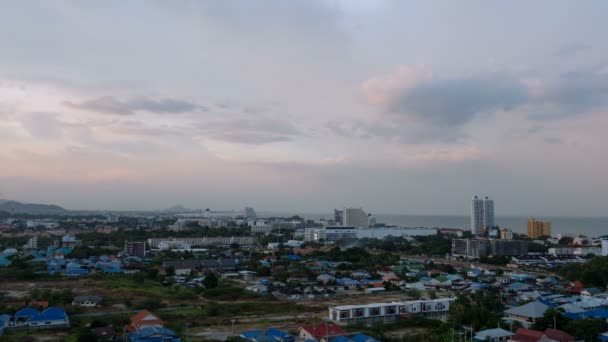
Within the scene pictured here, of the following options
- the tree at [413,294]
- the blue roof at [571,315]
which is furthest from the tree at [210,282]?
the blue roof at [571,315]

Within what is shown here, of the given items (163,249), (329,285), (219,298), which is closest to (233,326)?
(219,298)

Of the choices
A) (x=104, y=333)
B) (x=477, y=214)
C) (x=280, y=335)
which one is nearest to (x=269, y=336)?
(x=280, y=335)

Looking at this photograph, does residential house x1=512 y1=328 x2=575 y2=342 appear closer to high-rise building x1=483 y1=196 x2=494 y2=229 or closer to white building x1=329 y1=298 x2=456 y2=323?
white building x1=329 y1=298 x2=456 y2=323

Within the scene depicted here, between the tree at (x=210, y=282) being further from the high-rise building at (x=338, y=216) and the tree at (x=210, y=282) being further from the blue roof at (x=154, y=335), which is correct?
the high-rise building at (x=338, y=216)

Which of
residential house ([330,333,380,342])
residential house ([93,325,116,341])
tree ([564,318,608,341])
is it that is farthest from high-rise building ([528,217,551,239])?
residential house ([93,325,116,341])

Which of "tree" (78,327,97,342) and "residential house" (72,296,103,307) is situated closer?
"tree" (78,327,97,342)

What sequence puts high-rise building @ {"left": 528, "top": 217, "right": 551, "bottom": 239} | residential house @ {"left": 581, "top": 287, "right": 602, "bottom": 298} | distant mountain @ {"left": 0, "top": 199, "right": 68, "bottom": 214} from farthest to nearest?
1. distant mountain @ {"left": 0, "top": 199, "right": 68, "bottom": 214}
2. high-rise building @ {"left": 528, "top": 217, "right": 551, "bottom": 239}
3. residential house @ {"left": 581, "top": 287, "right": 602, "bottom": 298}

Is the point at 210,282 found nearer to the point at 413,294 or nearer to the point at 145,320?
the point at 145,320
